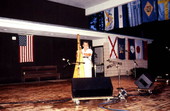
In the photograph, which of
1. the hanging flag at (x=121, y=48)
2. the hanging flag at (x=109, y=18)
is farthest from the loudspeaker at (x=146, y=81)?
the hanging flag at (x=121, y=48)

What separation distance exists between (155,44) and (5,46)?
11.4 meters

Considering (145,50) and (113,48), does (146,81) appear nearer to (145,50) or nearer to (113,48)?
(113,48)

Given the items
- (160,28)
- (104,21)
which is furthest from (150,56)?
(104,21)

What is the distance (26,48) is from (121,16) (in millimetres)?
5603

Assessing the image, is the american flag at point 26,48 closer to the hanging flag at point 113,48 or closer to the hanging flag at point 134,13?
the hanging flag at point 113,48

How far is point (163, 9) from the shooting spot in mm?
6422

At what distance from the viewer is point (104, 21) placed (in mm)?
8867

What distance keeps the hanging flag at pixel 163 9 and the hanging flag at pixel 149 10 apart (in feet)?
0.65

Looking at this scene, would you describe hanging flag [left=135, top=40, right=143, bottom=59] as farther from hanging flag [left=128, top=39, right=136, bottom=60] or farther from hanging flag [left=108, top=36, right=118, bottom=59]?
hanging flag [left=108, top=36, right=118, bottom=59]

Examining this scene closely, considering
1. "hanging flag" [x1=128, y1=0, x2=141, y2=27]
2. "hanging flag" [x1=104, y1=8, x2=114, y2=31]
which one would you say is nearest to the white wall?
"hanging flag" [x1=104, y1=8, x2=114, y2=31]

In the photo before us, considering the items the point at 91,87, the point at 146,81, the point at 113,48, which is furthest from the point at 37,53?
the point at 146,81

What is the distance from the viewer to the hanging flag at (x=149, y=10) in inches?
263

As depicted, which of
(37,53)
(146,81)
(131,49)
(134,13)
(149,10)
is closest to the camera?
(146,81)

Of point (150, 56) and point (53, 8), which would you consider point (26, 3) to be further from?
point (150, 56)
